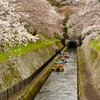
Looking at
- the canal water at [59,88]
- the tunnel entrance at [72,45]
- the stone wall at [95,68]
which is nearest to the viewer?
the stone wall at [95,68]

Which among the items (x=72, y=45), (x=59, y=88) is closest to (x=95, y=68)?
(x=59, y=88)

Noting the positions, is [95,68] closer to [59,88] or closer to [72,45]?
[59,88]

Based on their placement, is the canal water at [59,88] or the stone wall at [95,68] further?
the canal water at [59,88]

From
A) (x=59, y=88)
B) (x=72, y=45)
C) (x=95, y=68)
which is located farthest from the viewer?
(x=72, y=45)

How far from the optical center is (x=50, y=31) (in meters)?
22.7

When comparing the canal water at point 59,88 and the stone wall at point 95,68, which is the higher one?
the stone wall at point 95,68

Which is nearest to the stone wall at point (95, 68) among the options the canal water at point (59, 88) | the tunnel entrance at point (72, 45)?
the canal water at point (59, 88)

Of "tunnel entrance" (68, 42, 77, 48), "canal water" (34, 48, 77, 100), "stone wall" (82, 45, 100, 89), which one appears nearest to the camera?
"stone wall" (82, 45, 100, 89)

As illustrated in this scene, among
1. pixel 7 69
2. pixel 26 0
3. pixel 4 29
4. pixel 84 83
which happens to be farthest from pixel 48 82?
pixel 4 29

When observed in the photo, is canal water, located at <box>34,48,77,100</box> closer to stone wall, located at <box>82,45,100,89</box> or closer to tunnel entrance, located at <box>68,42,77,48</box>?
stone wall, located at <box>82,45,100,89</box>

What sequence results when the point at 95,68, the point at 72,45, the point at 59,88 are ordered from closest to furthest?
1. the point at 95,68
2. the point at 59,88
3. the point at 72,45

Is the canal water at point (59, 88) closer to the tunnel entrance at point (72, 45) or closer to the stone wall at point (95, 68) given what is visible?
the stone wall at point (95, 68)

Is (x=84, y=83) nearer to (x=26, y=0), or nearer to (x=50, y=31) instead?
(x=50, y=31)

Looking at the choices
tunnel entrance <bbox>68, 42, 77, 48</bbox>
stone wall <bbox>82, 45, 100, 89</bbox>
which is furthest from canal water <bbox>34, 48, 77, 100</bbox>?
tunnel entrance <bbox>68, 42, 77, 48</bbox>
